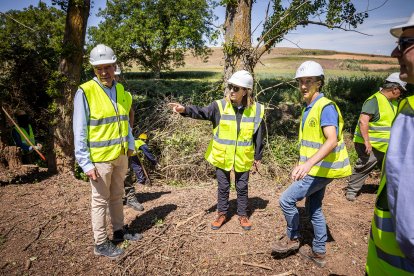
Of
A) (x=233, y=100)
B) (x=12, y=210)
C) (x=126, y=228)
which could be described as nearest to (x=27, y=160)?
(x=12, y=210)

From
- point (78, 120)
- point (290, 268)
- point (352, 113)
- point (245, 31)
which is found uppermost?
point (245, 31)

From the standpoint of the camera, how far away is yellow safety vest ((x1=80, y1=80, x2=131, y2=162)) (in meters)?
3.04

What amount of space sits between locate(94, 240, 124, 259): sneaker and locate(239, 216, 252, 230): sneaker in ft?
5.56

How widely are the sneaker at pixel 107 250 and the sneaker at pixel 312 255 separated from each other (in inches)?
89.4

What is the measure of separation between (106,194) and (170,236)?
115 cm

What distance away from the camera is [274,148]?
750cm

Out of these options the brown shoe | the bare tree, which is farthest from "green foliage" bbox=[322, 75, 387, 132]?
the brown shoe

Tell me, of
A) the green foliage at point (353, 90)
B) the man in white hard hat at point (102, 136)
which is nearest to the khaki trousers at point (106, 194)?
the man in white hard hat at point (102, 136)

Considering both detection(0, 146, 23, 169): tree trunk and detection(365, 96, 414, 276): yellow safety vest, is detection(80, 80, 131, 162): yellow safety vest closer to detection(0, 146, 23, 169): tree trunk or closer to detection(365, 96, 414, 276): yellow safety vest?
detection(365, 96, 414, 276): yellow safety vest

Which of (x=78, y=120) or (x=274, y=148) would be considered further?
(x=274, y=148)

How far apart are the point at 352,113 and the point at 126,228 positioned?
423 inches

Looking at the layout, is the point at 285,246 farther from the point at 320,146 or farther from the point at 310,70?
the point at 310,70

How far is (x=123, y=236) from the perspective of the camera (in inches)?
149

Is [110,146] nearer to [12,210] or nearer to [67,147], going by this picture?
[12,210]
